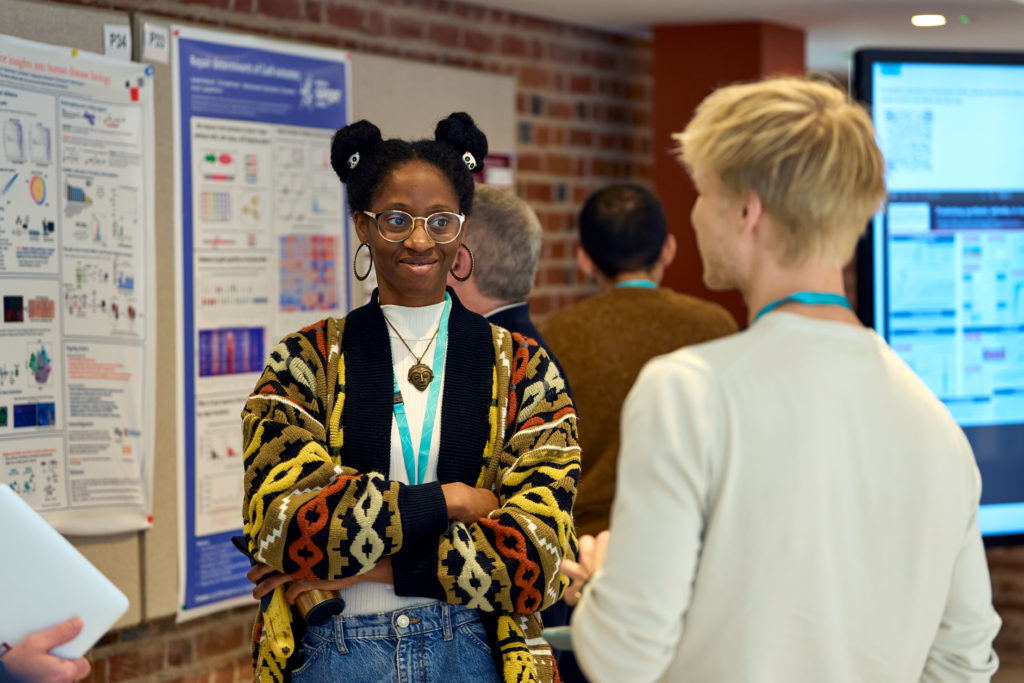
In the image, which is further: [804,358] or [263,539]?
[263,539]

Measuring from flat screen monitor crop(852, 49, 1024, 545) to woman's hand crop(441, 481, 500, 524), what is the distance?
195cm

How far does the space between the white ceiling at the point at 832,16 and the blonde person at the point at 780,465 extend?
2.98 m

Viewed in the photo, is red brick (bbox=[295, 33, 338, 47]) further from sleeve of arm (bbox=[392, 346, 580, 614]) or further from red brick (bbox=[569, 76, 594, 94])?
sleeve of arm (bbox=[392, 346, 580, 614])

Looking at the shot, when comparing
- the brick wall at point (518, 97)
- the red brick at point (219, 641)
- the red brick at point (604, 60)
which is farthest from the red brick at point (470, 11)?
the red brick at point (219, 641)

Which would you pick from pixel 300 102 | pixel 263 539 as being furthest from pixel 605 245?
pixel 263 539

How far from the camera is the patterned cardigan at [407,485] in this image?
→ 1.55m

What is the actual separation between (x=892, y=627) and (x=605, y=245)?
179 cm

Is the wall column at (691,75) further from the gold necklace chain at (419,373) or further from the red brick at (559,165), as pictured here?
the gold necklace chain at (419,373)

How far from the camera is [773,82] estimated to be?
125 cm

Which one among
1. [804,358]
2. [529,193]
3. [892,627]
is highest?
[529,193]

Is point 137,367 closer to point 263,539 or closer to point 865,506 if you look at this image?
point 263,539

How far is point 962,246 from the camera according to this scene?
333 cm

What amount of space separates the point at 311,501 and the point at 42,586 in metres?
0.38

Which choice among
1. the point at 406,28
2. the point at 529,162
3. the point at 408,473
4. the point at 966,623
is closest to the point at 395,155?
the point at 408,473
